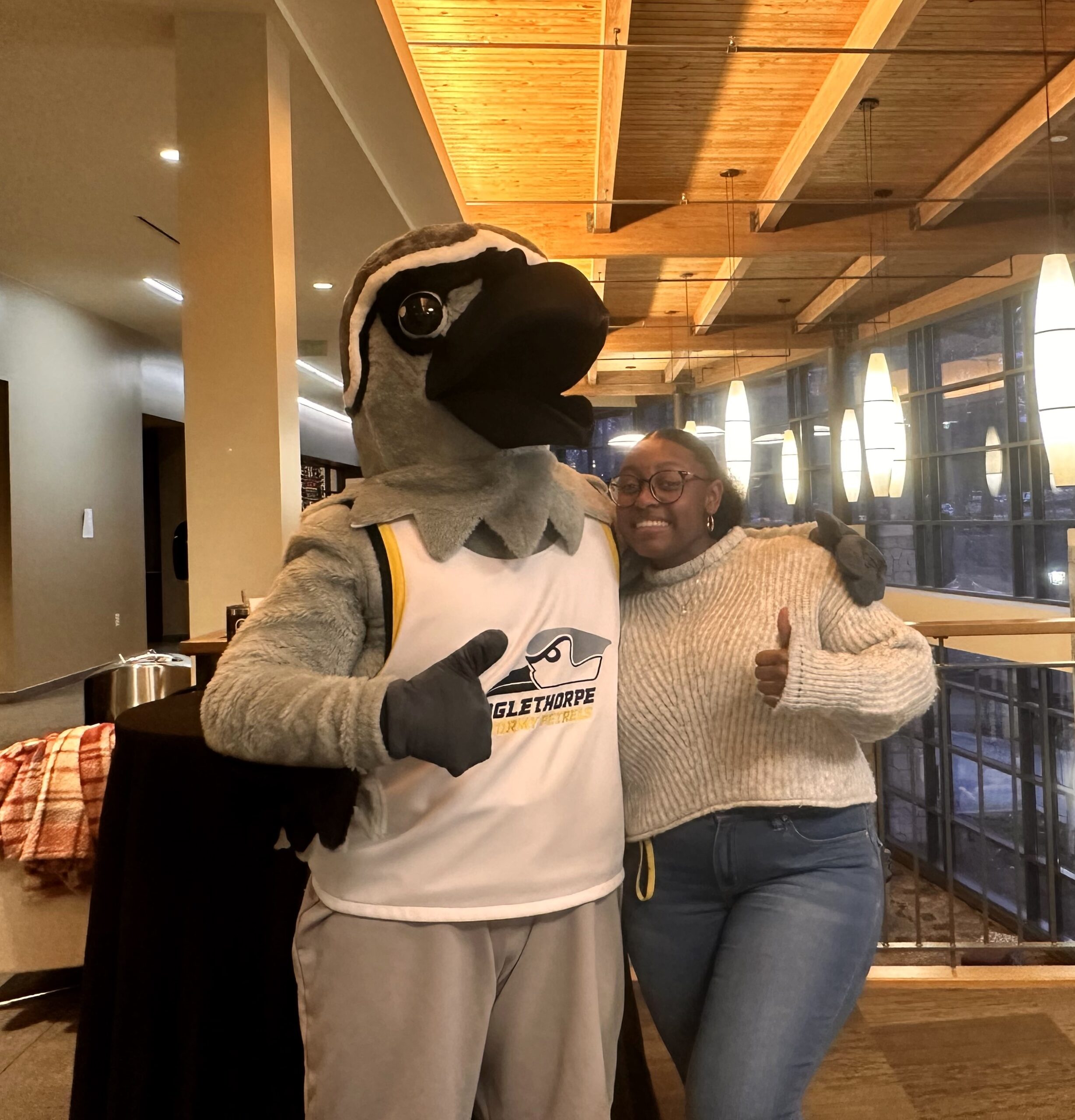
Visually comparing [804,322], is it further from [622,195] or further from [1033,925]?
[1033,925]

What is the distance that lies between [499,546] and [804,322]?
390 inches

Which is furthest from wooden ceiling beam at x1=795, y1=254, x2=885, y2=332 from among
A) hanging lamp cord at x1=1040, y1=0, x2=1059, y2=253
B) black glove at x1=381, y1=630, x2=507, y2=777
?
black glove at x1=381, y1=630, x2=507, y2=777

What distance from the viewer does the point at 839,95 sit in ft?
14.0

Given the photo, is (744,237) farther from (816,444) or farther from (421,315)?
(816,444)

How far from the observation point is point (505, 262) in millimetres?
1088

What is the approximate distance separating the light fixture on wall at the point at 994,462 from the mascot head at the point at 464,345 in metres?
8.47

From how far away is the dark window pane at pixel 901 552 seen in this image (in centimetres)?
1031

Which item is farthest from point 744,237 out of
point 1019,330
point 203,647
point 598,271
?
point 203,647

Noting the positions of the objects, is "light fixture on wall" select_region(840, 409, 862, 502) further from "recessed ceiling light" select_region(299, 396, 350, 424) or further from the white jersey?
"recessed ceiling light" select_region(299, 396, 350, 424)

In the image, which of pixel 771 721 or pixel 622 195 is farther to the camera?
pixel 622 195

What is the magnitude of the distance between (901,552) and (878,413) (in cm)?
637

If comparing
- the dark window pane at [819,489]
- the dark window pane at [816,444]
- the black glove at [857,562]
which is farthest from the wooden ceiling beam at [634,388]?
the black glove at [857,562]

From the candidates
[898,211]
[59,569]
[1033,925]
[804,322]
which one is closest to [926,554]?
[804,322]

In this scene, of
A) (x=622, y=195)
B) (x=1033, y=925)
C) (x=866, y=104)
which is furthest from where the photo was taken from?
(x=1033, y=925)
